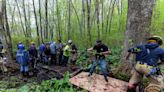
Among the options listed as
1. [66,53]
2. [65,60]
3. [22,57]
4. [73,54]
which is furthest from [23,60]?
[73,54]

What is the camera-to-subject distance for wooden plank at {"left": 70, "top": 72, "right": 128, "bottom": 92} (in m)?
6.71

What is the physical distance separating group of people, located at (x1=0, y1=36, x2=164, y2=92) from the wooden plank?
0.24m

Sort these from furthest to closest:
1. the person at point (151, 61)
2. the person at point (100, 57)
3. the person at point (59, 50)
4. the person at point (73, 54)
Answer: the person at point (59, 50) → the person at point (73, 54) → the person at point (100, 57) → the person at point (151, 61)

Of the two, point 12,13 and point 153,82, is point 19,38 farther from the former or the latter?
point 153,82

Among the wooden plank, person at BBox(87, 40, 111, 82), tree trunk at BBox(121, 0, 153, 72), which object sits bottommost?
the wooden plank

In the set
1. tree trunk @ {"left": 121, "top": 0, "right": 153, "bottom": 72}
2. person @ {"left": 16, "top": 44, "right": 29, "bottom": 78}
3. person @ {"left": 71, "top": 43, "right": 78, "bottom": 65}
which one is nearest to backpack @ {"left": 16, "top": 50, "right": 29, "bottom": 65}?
person @ {"left": 16, "top": 44, "right": 29, "bottom": 78}

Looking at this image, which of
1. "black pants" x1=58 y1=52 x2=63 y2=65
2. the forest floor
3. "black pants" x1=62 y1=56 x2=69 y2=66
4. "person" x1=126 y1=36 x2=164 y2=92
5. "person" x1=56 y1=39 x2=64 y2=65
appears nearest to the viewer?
"person" x1=126 y1=36 x2=164 y2=92

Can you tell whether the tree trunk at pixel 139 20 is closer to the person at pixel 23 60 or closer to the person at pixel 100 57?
the person at pixel 100 57

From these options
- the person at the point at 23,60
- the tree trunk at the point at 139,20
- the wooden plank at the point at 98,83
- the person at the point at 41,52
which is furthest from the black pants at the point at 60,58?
the tree trunk at the point at 139,20

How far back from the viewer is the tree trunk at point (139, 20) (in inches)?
290

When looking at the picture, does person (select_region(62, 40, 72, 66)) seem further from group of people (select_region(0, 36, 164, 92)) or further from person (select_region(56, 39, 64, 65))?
person (select_region(56, 39, 64, 65))

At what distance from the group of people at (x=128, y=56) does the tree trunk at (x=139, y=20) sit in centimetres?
83

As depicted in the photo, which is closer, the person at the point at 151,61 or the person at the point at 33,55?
the person at the point at 151,61

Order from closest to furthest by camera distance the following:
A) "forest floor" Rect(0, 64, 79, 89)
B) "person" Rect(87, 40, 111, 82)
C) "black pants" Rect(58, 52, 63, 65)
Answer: "person" Rect(87, 40, 111, 82), "forest floor" Rect(0, 64, 79, 89), "black pants" Rect(58, 52, 63, 65)
